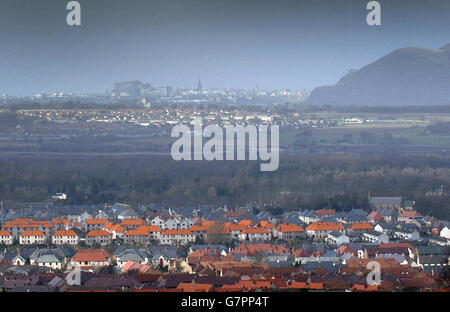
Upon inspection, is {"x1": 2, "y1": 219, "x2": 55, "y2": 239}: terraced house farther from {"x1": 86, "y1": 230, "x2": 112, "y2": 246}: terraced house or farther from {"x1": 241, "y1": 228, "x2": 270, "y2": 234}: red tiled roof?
{"x1": 241, "y1": 228, "x2": 270, "y2": 234}: red tiled roof

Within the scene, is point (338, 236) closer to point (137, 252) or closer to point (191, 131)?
point (137, 252)

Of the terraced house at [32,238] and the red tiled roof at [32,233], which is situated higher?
the red tiled roof at [32,233]

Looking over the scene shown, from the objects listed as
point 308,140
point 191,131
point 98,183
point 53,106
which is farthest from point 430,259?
point 53,106

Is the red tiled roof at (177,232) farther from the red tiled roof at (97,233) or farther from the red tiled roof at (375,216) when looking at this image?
the red tiled roof at (375,216)

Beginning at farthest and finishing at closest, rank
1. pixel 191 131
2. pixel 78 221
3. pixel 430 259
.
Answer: pixel 191 131 → pixel 78 221 → pixel 430 259

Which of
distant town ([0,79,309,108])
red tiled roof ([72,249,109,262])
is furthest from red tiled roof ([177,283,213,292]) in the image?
distant town ([0,79,309,108])

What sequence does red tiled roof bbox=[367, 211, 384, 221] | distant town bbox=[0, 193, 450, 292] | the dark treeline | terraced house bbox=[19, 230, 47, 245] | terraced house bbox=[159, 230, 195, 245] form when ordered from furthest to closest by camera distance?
the dark treeline → red tiled roof bbox=[367, 211, 384, 221] → terraced house bbox=[19, 230, 47, 245] → terraced house bbox=[159, 230, 195, 245] → distant town bbox=[0, 193, 450, 292]

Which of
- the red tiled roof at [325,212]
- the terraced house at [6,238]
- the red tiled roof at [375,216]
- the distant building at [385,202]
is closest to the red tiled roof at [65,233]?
the terraced house at [6,238]
